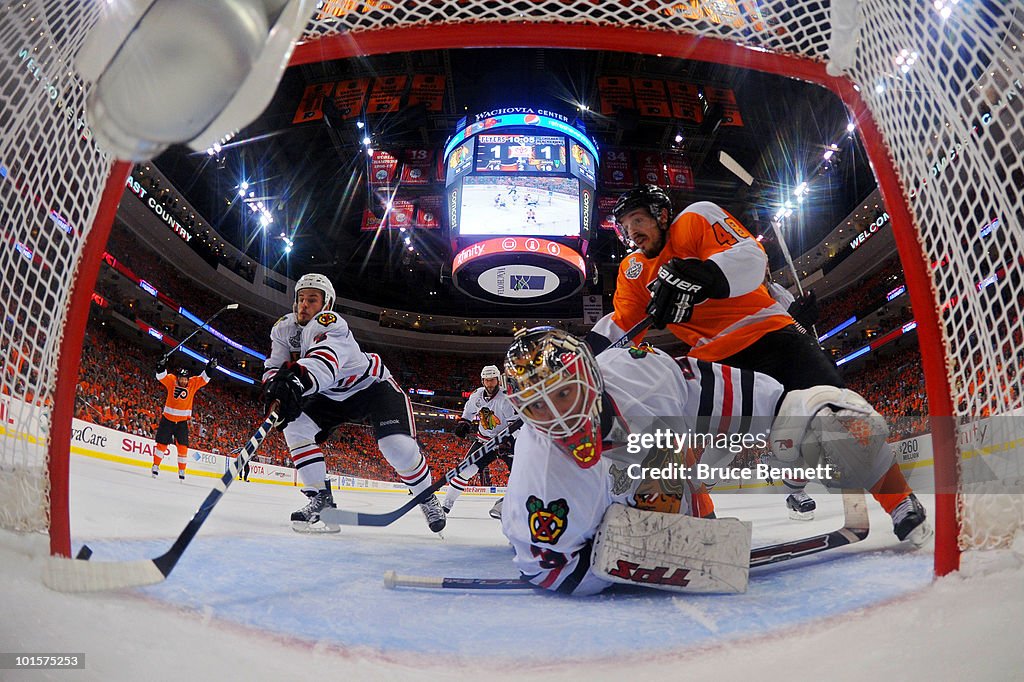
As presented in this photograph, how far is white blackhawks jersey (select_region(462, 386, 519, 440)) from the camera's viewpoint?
5.86 ft

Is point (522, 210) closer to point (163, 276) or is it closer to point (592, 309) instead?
point (592, 309)

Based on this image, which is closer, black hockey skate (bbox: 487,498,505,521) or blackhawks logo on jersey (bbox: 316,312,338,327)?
blackhawks logo on jersey (bbox: 316,312,338,327)

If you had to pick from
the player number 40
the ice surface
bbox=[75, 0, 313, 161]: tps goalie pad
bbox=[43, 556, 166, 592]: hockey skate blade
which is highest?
the player number 40

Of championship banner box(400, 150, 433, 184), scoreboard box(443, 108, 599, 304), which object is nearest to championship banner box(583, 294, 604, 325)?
scoreboard box(443, 108, 599, 304)

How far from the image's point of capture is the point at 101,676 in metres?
0.48

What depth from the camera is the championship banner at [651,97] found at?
15.5ft

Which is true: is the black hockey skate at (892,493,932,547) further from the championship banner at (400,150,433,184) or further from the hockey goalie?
the championship banner at (400,150,433,184)

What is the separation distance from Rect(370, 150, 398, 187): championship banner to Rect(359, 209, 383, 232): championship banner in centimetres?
28

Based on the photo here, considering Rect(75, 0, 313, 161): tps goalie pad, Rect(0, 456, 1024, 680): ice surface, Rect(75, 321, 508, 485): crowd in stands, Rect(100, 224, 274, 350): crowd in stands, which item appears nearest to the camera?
Rect(75, 0, 313, 161): tps goalie pad

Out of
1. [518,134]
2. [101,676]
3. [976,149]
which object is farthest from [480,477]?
[518,134]

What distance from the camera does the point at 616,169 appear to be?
5.12 metres

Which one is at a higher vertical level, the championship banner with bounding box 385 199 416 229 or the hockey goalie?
the championship banner with bounding box 385 199 416 229

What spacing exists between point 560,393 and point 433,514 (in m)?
0.86

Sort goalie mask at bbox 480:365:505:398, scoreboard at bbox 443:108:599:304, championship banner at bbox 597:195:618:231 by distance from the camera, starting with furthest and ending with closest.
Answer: championship banner at bbox 597:195:618:231, scoreboard at bbox 443:108:599:304, goalie mask at bbox 480:365:505:398
